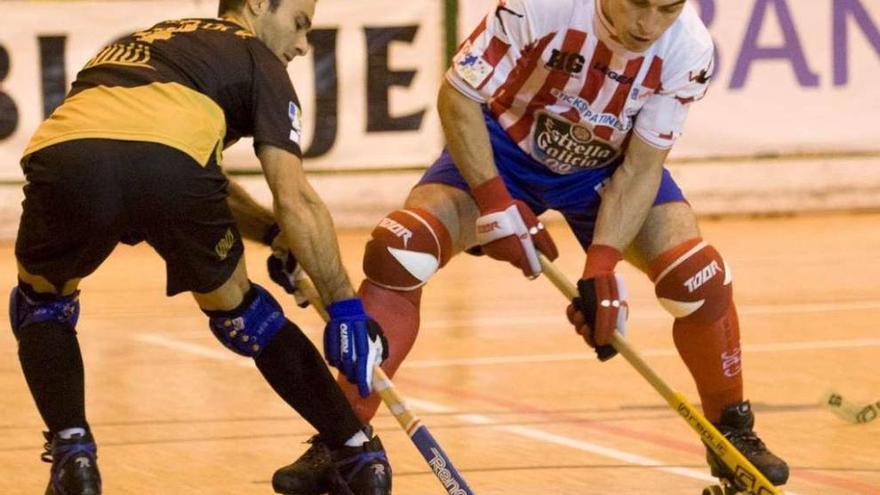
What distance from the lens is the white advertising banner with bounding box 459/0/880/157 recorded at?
1108 cm

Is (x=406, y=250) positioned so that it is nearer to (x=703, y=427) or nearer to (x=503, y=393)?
(x=703, y=427)

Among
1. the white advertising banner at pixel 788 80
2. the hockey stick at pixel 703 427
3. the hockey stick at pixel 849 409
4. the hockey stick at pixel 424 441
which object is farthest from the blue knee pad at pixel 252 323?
the white advertising banner at pixel 788 80

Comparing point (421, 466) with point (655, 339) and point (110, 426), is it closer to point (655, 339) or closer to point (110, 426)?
point (110, 426)

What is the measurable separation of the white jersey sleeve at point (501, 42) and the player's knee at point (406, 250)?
1.29 ft

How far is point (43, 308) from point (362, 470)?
910 millimetres

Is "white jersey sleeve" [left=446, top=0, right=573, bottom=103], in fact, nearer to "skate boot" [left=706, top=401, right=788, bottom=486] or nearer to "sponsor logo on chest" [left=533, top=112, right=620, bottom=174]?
"sponsor logo on chest" [left=533, top=112, right=620, bottom=174]

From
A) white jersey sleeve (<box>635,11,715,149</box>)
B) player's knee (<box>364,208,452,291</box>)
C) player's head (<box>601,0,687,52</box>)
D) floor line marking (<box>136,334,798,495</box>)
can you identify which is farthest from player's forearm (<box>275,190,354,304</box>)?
floor line marking (<box>136,334,798,495</box>)

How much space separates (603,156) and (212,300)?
127 cm

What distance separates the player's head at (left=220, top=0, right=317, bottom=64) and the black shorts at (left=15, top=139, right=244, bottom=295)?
1.34 ft

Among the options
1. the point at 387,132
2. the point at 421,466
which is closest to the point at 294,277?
the point at 421,466

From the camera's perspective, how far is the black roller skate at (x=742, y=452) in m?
4.75

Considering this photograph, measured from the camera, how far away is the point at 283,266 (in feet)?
15.9

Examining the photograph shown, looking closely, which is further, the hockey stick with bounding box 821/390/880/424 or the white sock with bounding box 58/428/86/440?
the hockey stick with bounding box 821/390/880/424

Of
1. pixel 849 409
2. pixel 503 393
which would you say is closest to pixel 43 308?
pixel 503 393
